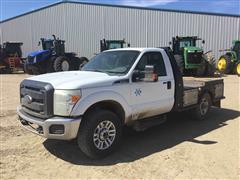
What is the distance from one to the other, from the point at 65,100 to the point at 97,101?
0.57 meters

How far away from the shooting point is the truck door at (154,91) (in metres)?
5.72

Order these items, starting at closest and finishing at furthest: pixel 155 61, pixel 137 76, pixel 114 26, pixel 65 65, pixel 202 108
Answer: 1. pixel 137 76
2. pixel 155 61
3. pixel 202 108
4. pixel 65 65
5. pixel 114 26

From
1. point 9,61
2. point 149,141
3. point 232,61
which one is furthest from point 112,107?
point 9,61

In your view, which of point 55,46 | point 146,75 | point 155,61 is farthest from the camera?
point 55,46

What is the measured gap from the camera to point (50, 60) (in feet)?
70.3

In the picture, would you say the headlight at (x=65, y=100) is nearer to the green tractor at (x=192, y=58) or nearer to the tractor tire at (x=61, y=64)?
the green tractor at (x=192, y=58)

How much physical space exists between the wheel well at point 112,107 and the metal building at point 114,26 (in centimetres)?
2020

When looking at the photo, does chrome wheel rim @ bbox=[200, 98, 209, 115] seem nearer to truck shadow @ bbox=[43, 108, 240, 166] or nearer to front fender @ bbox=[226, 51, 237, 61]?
truck shadow @ bbox=[43, 108, 240, 166]

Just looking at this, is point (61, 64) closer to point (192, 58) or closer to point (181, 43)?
point (181, 43)

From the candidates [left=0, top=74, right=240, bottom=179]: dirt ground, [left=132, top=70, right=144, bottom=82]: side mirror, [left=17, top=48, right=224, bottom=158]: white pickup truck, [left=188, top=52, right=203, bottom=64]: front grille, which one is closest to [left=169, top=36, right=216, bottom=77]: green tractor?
[left=188, top=52, right=203, bottom=64]: front grille

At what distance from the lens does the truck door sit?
18.8 ft

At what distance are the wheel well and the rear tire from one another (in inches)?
116

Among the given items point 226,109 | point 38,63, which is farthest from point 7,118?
point 38,63

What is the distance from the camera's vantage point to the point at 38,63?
2098 cm
